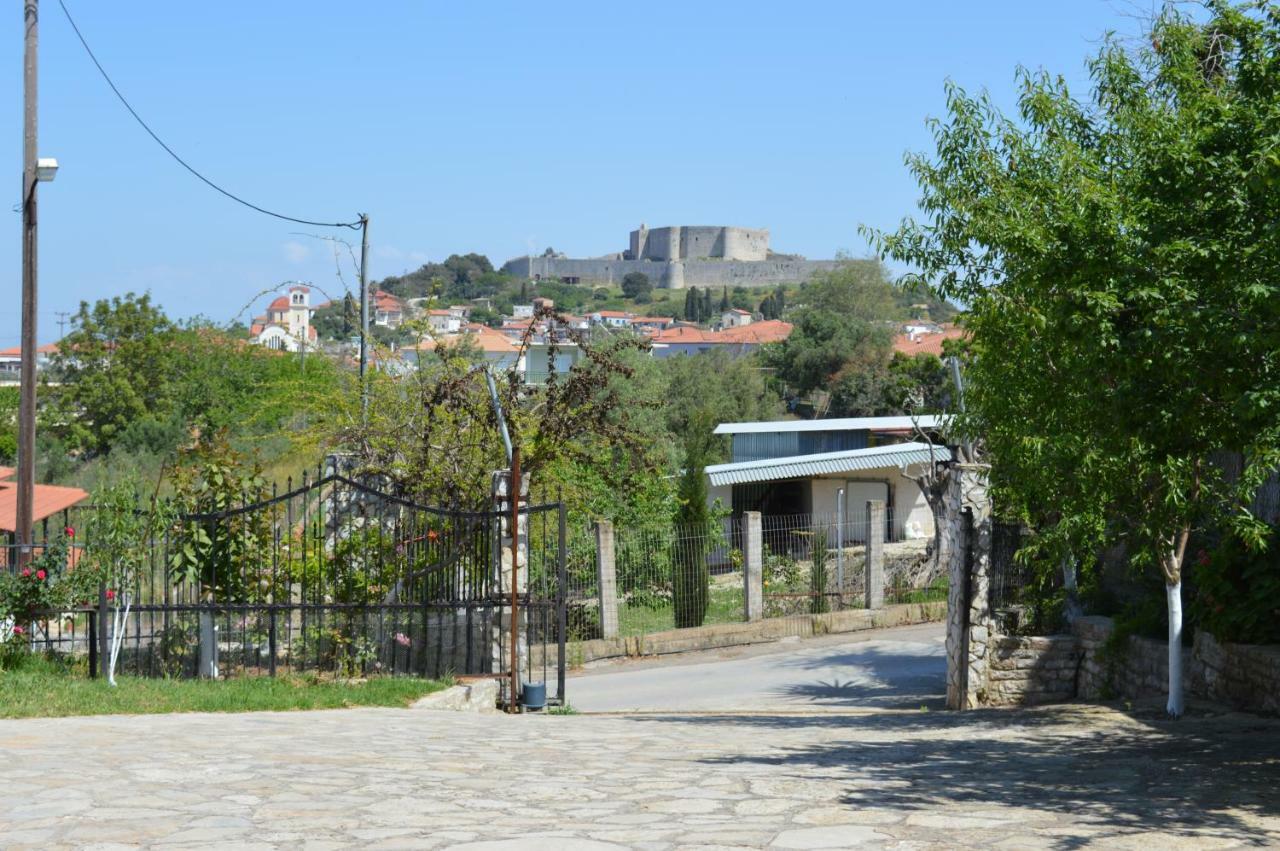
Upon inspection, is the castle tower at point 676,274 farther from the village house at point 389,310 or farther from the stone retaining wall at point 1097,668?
the stone retaining wall at point 1097,668

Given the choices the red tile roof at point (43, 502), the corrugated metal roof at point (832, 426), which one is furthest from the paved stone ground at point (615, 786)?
the corrugated metal roof at point (832, 426)

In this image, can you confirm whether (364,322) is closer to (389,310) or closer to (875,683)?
(875,683)

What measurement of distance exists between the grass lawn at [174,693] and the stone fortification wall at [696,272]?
162m

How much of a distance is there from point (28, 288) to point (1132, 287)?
10.6 meters

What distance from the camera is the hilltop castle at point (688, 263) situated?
177125 mm

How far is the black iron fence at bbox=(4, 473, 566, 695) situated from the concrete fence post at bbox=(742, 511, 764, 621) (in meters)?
6.92

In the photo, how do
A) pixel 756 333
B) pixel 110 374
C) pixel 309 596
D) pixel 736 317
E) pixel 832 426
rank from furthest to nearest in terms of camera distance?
pixel 736 317 → pixel 756 333 → pixel 110 374 → pixel 832 426 → pixel 309 596

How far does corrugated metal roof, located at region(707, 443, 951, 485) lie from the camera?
30.0 m

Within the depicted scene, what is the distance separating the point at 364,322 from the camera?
19516mm

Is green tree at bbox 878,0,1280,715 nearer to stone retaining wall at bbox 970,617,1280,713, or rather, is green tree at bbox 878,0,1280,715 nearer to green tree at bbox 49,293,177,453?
stone retaining wall at bbox 970,617,1280,713

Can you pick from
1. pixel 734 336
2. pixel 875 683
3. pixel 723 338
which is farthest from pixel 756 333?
pixel 875 683

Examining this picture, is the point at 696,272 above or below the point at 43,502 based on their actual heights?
above

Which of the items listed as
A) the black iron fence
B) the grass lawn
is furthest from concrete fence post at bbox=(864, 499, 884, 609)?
the grass lawn

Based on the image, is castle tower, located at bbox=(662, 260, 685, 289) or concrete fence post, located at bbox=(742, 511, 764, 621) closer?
concrete fence post, located at bbox=(742, 511, 764, 621)
